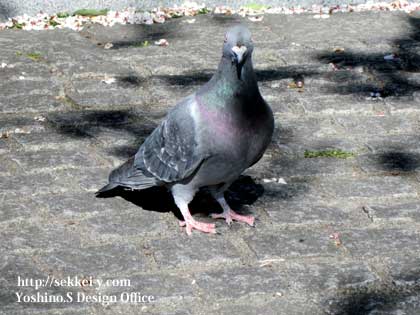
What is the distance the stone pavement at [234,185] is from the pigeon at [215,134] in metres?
0.26

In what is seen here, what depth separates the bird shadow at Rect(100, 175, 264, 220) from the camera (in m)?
5.11

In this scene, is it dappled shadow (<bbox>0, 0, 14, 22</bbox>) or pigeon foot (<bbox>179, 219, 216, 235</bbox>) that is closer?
pigeon foot (<bbox>179, 219, 216, 235</bbox>)

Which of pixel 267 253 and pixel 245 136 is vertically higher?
pixel 245 136

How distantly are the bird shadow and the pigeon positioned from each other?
23 cm

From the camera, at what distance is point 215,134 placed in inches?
179

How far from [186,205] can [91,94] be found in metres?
1.97

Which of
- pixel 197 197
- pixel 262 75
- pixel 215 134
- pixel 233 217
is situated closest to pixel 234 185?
pixel 197 197

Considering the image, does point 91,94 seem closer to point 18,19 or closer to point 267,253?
point 18,19

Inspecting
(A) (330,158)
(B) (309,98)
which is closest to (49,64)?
(B) (309,98)

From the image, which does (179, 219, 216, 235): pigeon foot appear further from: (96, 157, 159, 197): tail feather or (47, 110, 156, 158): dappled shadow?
(47, 110, 156, 158): dappled shadow

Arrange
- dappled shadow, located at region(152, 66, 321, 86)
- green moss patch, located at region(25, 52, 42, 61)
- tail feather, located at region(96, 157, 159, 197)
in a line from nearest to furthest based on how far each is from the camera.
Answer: tail feather, located at region(96, 157, 159, 197)
dappled shadow, located at region(152, 66, 321, 86)
green moss patch, located at region(25, 52, 42, 61)

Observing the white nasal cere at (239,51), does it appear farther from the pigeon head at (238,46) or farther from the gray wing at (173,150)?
the gray wing at (173,150)

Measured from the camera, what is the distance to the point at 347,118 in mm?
6281

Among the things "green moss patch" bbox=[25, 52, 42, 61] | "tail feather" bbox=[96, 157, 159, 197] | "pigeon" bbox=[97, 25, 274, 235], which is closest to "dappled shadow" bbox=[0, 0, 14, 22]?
"green moss patch" bbox=[25, 52, 42, 61]
